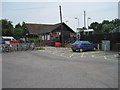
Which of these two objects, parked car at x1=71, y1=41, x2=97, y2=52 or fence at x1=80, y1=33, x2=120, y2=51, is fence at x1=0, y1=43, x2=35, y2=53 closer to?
parked car at x1=71, y1=41, x2=97, y2=52

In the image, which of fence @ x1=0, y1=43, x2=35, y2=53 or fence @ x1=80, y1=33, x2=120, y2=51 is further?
fence @ x1=0, y1=43, x2=35, y2=53

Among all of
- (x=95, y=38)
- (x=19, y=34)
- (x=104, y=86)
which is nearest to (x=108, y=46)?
(x=95, y=38)

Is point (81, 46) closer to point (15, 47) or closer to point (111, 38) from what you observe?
point (111, 38)

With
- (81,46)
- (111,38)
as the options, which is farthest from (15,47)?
(111,38)

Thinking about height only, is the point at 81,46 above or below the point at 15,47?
above

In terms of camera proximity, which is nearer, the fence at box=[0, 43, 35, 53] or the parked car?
the parked car

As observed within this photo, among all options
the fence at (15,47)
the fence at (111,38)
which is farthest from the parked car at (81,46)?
the fence at (15,47)

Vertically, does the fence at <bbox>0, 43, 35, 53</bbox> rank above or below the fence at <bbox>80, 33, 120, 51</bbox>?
below

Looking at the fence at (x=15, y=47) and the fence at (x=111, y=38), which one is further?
the fence at (x=15, y=47)

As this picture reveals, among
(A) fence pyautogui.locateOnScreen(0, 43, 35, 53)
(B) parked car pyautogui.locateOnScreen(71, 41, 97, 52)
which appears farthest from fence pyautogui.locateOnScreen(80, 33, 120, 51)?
(A) fence pyautogui.locateOnScreen(0, 43, 35, 53)

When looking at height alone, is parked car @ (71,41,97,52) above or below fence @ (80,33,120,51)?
below

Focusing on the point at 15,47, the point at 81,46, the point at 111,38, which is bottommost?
the point at 15,47

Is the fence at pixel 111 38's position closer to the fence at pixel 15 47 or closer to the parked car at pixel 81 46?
the parked car at pixel 81 46

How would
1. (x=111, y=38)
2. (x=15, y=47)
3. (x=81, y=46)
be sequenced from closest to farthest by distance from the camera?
(x=81, y=46), (x=111, y=38), (x=15, y=47)
